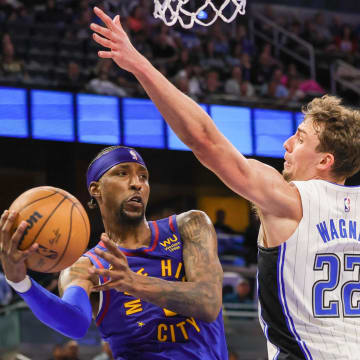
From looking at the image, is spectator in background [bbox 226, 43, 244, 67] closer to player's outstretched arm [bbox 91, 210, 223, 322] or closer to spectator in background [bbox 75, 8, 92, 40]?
spectator in background [bbox 75, 8, 92, 40]

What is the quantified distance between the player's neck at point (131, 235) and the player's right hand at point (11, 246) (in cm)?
94

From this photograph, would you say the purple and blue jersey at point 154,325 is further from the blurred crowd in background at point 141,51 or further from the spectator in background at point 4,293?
the blurred crowd in background at point 141,51

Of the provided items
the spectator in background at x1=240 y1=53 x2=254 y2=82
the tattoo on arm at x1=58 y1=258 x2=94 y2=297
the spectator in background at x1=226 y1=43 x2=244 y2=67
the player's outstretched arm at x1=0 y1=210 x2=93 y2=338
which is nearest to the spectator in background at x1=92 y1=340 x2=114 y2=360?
the tattoo on arm at x1=58 y1=258 x2=94 y2=297

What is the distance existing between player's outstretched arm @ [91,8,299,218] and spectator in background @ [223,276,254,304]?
663 centimetres

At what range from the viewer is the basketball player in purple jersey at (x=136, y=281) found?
137 inches

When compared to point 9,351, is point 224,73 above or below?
above

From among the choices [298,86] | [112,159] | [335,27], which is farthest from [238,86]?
[112,159]

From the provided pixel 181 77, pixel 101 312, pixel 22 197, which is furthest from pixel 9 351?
pixel 181 77

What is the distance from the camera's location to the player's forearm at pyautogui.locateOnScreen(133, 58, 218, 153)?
3043mm

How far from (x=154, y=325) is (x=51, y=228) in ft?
2.82

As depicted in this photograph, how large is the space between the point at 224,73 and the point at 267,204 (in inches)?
492

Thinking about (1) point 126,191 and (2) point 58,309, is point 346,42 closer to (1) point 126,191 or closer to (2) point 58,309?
(1) point 126,191

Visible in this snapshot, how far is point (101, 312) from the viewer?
4055mm

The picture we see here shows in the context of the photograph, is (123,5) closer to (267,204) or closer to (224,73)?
(224,73)
